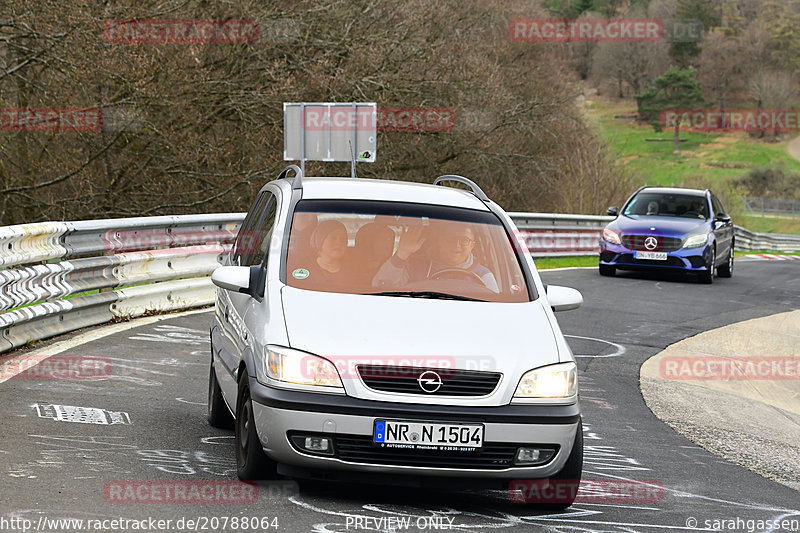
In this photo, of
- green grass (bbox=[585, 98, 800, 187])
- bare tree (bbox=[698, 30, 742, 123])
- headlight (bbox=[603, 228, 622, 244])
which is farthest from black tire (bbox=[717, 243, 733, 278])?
bare tree (bbox=[698, 30, 742, 123])

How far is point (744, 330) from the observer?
14.6m

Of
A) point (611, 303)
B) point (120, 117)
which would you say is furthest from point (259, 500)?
point (120, 117)

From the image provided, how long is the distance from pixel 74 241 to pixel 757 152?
468 ft

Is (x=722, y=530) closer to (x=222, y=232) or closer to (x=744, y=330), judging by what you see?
(x=744, y=330)

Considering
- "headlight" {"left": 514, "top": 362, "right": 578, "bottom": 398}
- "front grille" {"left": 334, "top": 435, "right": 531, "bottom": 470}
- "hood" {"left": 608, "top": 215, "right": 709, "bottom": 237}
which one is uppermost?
"headlight" {"left": 514, "top": 362, "right": 578, "bottom": 398}

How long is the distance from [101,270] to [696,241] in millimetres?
12104

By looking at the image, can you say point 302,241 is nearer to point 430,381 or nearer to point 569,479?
point 430,381

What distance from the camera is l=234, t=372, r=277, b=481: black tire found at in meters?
5.50

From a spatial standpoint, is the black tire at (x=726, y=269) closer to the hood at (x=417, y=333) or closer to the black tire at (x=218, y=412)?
the black tire at (x=218, y=412)

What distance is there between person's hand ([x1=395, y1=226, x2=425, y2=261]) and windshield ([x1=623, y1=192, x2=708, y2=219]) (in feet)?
52.0

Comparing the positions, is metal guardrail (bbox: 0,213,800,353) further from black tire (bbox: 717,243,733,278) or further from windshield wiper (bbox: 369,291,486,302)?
black tire (bbox: 717,243,733,278)

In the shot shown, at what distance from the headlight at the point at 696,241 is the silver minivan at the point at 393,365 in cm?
1481

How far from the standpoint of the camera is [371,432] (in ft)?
17.2

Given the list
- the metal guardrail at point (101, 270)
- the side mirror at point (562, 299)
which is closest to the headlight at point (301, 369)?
the side mirror at point (562, 299)
